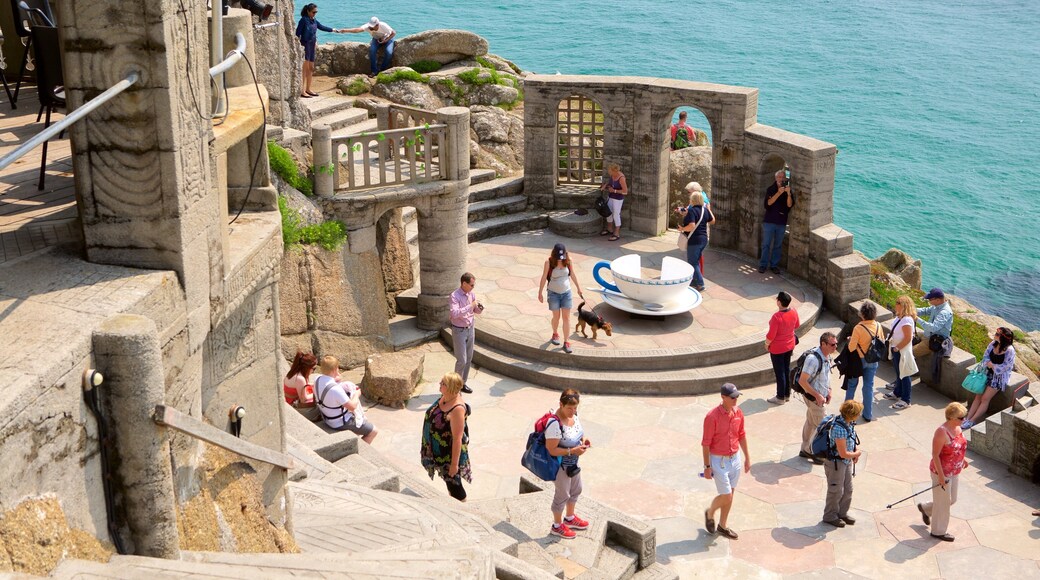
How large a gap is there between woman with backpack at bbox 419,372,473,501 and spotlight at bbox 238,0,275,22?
7693 mm

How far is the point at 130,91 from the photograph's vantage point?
200 inches

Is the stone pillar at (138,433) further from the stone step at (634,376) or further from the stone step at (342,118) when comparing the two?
the stone step at (342,118)

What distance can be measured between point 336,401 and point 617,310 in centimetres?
536

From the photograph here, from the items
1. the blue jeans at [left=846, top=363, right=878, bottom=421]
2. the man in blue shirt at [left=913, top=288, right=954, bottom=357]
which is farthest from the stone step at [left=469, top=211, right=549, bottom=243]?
the blue jeans at [left=846, top=363, right=878, bottom=421]

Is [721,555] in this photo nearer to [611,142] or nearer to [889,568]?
[889,568]

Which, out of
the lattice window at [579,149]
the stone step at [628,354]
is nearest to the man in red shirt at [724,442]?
the stone step at [628,354]

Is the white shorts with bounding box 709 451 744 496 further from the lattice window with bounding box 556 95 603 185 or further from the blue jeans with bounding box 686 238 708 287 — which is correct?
the lattice window with bounding box 556 95 603 185

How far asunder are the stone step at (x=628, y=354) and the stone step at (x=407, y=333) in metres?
0.84

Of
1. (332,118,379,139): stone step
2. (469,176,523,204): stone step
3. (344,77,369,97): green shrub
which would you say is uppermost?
(344,77,369,97): green shrub

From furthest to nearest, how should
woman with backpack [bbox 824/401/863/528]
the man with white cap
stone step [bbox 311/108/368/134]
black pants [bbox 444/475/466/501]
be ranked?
the man with white cap
stone step [bbox 311/108/368/134]
woman with backpack [bbox 824/401/863/528]
black pants [bbox 444/475/466/501]

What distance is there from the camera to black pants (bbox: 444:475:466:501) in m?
10.3

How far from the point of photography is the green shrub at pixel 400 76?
22.6 metres

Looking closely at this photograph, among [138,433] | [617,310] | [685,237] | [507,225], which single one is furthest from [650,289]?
[138,433]

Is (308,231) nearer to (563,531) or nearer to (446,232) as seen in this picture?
(446,232)
